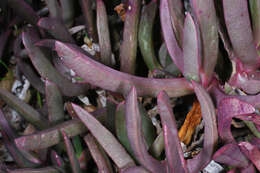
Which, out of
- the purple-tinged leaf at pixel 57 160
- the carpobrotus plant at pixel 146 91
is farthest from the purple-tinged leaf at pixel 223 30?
the purple-tinged leaf at pixel 57 160

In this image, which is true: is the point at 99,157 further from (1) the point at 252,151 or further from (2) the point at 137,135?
(1) the point at 252,151

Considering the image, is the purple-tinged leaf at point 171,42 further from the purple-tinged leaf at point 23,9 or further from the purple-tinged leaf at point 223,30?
the purple-tinged leaf at point 23,9

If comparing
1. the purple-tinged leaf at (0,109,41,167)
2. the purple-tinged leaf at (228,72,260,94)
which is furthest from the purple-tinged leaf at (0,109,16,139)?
the purple-tinged leaf at (228,72,260,94)

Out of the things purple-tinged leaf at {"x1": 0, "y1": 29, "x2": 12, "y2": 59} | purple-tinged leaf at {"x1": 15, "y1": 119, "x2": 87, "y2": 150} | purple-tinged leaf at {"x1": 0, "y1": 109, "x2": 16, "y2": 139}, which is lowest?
purple-tinged leaf at {"x1": 0, "y1": 109, "x2": 16, "y2": 139}

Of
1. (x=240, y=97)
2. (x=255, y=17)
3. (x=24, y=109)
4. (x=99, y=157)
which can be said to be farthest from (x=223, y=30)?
(x=24, y=109)

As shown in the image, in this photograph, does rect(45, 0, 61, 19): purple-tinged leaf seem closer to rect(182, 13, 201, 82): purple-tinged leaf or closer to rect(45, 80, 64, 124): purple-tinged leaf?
rect(45, 80, 64, 124): purple-tinged leaf

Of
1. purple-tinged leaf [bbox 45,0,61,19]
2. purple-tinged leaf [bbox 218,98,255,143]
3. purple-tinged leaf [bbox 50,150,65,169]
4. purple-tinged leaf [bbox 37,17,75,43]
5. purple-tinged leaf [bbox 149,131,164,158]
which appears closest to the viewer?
purple-tinged leaf [bbox 218,98,255,143]
